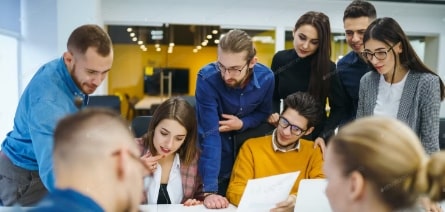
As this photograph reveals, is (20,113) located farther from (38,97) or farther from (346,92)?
(346,92)

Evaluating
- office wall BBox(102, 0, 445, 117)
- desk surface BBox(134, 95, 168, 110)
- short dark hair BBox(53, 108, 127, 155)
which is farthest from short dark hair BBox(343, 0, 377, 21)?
desk surface BBox(134, 95, 168, 110)

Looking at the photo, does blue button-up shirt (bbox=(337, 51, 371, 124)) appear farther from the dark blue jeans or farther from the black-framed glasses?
the dark blue jeans

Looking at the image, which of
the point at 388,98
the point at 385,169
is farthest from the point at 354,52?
the point at 385,169

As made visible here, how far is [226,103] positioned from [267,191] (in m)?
0.56

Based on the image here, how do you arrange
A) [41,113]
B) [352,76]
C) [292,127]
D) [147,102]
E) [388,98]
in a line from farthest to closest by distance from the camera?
[147,102], [352,76], [292,127], [388,98], [41,113]

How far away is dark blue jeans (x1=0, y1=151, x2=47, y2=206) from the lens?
1.46 metres

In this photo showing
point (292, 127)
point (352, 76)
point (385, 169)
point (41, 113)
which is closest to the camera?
point (385, 169)

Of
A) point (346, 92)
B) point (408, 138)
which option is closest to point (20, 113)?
point (408, 138)

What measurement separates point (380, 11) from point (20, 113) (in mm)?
4691

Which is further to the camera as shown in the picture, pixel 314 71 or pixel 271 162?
pixel 314 71

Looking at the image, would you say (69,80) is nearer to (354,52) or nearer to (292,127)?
(292,127)

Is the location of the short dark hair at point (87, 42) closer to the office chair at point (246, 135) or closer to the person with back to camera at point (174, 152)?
the person with back to camera at point (174, 152)

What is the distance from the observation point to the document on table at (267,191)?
138 centimetres

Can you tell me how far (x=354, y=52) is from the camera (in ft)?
6.49
